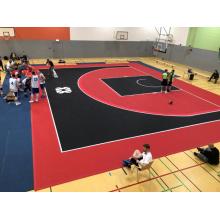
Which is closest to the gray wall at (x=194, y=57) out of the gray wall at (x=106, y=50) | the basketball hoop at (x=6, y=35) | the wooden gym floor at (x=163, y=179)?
the gray wall at (x=106, y=50)

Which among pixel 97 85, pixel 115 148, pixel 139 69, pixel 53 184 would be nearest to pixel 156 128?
pixel 115 148

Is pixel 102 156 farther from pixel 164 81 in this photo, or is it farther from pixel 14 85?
pixel 164 81

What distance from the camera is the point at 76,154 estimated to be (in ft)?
27.7

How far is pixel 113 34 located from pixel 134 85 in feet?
45.4

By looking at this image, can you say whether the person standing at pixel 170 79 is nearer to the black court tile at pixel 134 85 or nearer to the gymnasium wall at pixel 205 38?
the black court tile at pixel 134 85

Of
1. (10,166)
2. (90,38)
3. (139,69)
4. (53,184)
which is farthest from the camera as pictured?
(90,38)

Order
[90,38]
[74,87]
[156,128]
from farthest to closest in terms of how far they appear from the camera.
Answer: [90,38]
[74,87]
[156,128]

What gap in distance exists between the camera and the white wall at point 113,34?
26555mm

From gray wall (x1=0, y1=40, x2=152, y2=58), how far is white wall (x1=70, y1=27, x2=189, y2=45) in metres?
0.55

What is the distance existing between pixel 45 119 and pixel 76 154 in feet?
12.3

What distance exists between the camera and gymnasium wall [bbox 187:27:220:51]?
70.5 ft

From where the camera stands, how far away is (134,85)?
695 inches

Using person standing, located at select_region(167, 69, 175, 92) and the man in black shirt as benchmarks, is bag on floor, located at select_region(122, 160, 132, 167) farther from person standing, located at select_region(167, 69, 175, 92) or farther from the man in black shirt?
person standing, located at select_region(167, 69, 175, 92)
